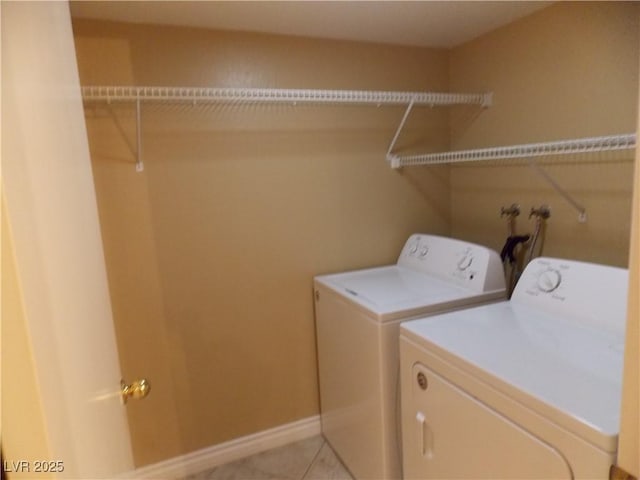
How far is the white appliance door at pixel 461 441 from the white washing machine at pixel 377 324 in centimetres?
16

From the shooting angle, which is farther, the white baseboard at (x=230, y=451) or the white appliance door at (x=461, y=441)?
the white baseboard at (x=230, y=451)

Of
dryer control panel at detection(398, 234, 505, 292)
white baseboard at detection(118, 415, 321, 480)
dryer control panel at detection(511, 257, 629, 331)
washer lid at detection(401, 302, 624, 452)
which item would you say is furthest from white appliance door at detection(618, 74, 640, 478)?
white baseboard at detection(118, 415, 321, 480)

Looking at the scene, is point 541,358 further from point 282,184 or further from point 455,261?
point 282,184

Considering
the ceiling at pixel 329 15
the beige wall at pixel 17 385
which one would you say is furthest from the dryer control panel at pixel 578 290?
the beige wall at pixel 17 385

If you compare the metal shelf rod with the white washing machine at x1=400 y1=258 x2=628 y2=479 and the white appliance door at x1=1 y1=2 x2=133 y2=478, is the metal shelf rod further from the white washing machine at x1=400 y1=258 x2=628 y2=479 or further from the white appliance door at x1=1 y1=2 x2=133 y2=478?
the white appliance door at x1=1 y1=2 x2=133 y2=478

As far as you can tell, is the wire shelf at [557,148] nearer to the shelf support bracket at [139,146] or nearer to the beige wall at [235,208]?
the beige wall at [235,208]

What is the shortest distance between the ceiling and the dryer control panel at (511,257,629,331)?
3.81ft

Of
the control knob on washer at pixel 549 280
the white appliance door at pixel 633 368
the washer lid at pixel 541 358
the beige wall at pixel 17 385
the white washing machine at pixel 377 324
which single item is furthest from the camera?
the white washing machine at pixel 377 324

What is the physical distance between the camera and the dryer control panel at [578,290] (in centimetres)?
134

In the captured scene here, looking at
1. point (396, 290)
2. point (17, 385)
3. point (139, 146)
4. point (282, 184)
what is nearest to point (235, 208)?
point (282, 184)

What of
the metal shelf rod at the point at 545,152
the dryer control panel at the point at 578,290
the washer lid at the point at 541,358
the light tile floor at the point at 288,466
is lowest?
the light tile floor at the point at 288,466

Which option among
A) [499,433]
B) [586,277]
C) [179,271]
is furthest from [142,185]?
[586,277]

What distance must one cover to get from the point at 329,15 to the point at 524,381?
164 cm

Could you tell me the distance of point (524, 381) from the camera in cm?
106
